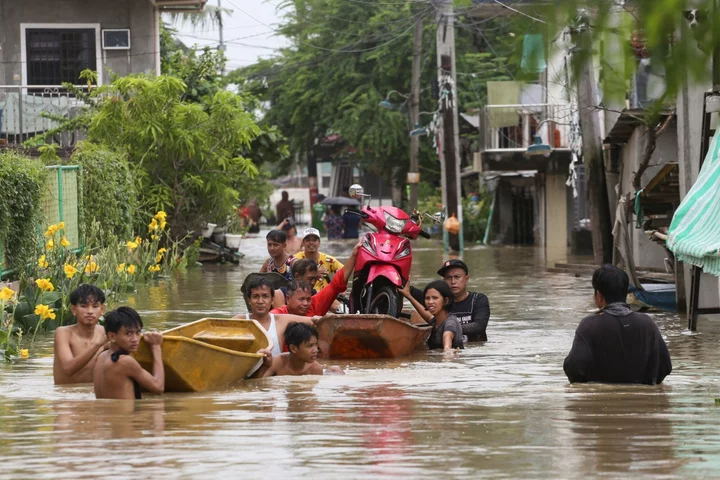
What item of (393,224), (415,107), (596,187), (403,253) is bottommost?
(403,253)

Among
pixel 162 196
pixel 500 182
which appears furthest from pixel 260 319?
pixel 500 182

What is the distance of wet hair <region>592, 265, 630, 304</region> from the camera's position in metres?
8.86

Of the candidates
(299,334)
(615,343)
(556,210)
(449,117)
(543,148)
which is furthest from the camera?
(556,210)

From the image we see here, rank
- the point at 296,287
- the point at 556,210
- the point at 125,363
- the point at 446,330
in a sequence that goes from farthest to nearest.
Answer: the point at 556,210, the point at 446,330, the point at 296,287, the point at 125,363

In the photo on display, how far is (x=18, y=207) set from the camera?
1445 centimetres

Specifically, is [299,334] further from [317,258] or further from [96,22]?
[96,22]

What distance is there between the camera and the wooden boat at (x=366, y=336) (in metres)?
12.3

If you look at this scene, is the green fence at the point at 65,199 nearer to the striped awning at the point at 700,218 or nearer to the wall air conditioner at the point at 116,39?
the striped awning at the point at 700,218

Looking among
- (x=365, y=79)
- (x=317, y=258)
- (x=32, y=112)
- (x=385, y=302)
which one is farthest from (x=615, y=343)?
(x=365, y=79)

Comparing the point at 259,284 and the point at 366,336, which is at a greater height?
the point at 259,284

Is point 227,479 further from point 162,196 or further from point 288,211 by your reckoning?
point 288,211

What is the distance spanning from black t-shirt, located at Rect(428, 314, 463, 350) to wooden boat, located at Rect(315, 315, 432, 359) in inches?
11.1

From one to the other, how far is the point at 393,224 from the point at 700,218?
3147mm

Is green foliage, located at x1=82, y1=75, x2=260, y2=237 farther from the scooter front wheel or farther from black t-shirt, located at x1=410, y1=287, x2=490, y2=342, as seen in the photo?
black t-shirt, located at x1=410, y1=287, x2=490, y2=342
